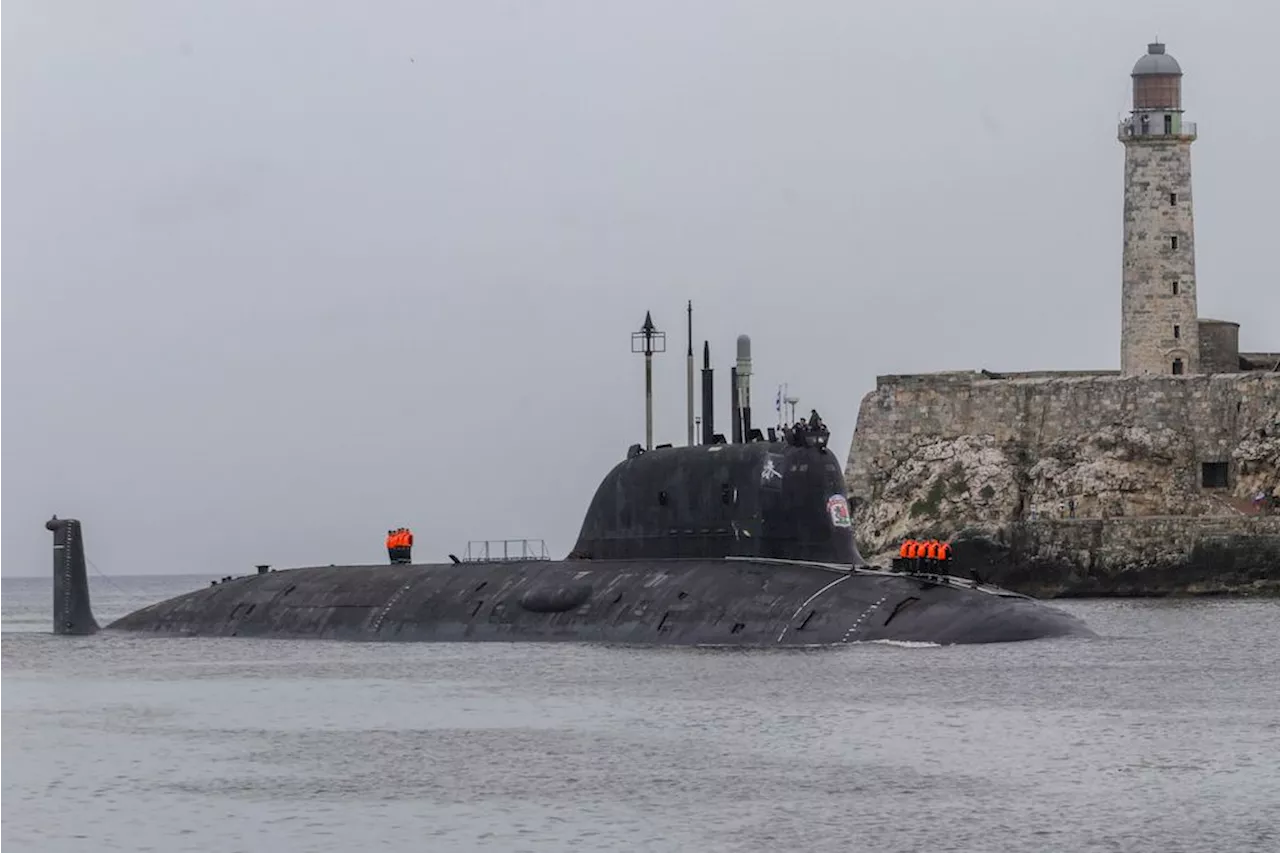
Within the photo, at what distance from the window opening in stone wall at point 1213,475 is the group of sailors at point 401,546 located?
28.8m

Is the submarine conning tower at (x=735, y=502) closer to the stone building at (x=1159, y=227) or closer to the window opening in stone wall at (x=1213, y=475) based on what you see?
the window opening in stone wall at (x=1213, y=475)

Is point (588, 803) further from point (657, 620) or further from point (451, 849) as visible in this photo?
point (657, 620)

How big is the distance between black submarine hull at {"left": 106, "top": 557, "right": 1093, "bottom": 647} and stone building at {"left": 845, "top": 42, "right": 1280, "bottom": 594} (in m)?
26.2

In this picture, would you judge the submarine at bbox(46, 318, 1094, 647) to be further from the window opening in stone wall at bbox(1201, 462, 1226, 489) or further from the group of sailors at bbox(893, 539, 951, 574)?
the window opening in stone wall at bbox(1201, 462, 1226, 489)

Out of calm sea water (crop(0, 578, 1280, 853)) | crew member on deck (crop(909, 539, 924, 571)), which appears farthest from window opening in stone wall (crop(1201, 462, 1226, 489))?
crew member on deck (crop(909, 539, 924, 571))

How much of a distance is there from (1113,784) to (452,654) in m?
18.2

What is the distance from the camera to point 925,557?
37.8m

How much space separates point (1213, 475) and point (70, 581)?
3367 centimetres

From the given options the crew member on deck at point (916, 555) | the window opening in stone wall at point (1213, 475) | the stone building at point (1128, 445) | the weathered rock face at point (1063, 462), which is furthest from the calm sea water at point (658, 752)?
the window opening in stone wall at point (1213, 475)

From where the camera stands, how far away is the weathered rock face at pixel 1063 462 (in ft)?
209

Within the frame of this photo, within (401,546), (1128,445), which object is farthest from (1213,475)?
(401,546)

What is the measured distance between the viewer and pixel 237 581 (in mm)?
47719

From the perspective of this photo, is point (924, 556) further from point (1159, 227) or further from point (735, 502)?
point (1159, 227)

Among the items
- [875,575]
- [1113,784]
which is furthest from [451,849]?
[875,575]
